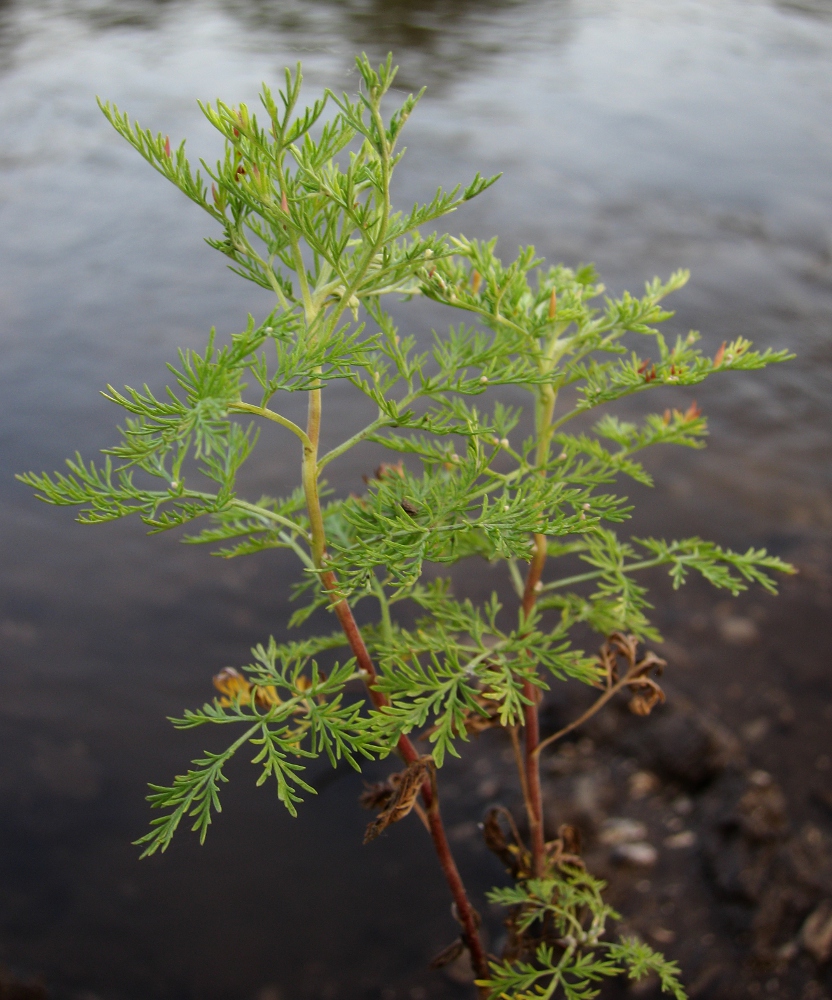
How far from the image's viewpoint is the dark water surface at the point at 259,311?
99.6 inches

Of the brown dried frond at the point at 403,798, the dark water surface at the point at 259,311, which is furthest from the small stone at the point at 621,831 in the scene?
the brown dried frond at the point at 403,798

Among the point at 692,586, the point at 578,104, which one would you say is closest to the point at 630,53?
the point at 578,104

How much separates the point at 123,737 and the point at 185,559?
39.0 inches

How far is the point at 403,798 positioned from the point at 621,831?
1507 mm

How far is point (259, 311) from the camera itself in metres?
5.43

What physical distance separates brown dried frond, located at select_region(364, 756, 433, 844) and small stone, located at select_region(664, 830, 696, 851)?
1.47 m

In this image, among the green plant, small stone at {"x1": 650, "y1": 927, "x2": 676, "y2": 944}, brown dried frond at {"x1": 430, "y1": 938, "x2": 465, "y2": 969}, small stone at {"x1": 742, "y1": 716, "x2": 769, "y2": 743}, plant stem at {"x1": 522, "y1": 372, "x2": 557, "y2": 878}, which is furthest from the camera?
small stone at {"x1": 742, "y1": 716, "x2": 769, "y2": 743}

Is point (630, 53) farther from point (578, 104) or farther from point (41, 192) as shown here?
point (41, 192)

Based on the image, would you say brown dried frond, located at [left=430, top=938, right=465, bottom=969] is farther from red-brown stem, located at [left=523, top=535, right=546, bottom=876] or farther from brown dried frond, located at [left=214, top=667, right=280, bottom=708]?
brown dried frond, located at [left=214, top=667, right=280, bottom=708]

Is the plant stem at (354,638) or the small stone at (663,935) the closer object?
the plant stem at (354,638)

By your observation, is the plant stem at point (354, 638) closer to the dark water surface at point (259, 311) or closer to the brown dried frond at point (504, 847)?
the brown dried frond at point (504, 847)

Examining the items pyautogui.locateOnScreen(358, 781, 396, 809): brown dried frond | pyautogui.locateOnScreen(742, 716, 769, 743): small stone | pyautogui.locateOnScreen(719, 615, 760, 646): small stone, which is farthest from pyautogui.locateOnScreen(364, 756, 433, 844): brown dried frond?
pyautogui.locateOnScreen(719, 615, 760, 646): small stone

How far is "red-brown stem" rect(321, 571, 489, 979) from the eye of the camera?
1450 mm

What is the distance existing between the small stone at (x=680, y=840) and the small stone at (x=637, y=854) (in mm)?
53
